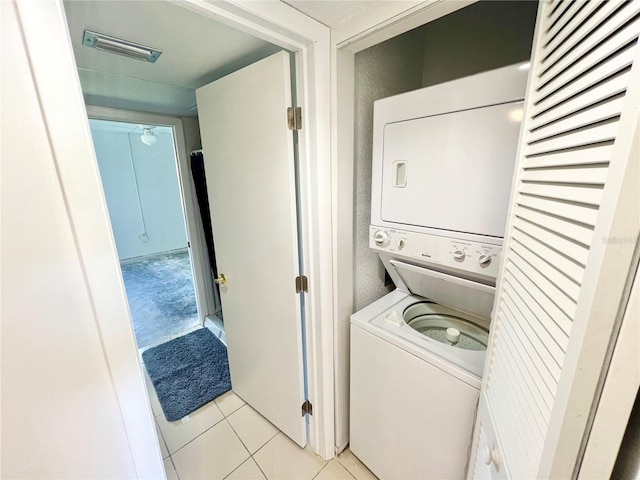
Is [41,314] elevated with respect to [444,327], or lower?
elevated

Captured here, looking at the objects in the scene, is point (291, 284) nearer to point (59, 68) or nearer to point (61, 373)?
point (61, 373)

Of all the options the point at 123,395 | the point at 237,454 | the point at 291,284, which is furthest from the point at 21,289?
the point at 237,454

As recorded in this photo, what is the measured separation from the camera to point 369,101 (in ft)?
4.37

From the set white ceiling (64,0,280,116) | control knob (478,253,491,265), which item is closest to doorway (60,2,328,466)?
white ceiling (64,0,280,116)

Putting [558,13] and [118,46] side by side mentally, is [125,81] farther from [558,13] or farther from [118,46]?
[558,13]

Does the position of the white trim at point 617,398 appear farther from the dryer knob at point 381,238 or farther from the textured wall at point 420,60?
the textured wall at point 420,60

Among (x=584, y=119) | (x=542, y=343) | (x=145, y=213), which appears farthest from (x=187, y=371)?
(x=145, y=213)

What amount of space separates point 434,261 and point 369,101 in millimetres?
832

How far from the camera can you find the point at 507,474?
1.99ft

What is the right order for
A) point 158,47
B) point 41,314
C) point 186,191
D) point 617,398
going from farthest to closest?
point 186,191 → point 158,47 → point 41,314 → point 617,398

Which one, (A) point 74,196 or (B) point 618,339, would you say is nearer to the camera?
(B) point 618,339

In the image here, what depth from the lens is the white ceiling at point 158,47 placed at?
102 centimetres

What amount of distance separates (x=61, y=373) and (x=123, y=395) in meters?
0.17

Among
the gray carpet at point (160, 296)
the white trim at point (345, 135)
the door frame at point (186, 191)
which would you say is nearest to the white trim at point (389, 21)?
the white trim at point (345, 135)
